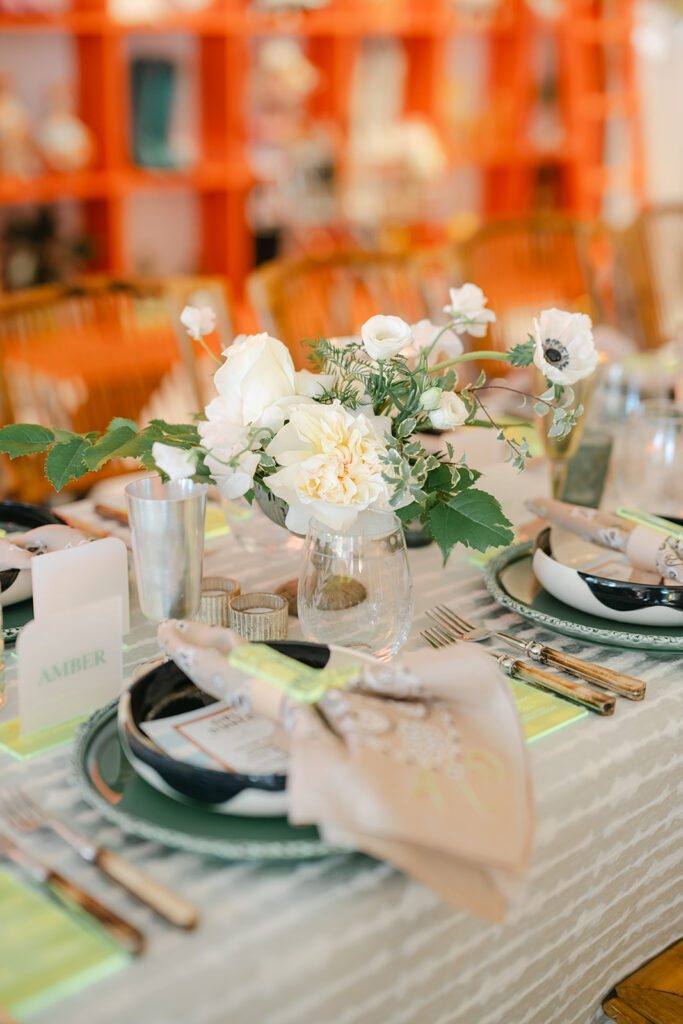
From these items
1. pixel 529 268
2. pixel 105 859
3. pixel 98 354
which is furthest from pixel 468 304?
pixel 529 268

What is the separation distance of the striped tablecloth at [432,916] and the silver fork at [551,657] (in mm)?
17

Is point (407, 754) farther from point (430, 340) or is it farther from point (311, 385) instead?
point (430, 340)

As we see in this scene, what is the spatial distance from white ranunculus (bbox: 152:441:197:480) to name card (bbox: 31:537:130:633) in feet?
0.49

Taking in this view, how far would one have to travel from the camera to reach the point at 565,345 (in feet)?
3.05

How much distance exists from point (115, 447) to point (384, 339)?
249mm

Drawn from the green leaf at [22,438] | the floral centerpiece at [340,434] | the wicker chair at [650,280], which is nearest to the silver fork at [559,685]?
the floral centerpiece at [340,434]

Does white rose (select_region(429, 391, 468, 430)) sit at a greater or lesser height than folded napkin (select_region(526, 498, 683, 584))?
greater

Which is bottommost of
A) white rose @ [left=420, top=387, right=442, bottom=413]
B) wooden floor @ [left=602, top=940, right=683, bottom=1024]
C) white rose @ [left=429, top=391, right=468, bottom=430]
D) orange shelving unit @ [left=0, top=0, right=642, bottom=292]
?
wooden floor @ [left=602, top=940, right=683, bottom=1024]

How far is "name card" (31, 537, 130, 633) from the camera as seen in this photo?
94 cm

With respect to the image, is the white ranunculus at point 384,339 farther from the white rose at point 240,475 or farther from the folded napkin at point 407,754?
the folded napkin at point 407,754

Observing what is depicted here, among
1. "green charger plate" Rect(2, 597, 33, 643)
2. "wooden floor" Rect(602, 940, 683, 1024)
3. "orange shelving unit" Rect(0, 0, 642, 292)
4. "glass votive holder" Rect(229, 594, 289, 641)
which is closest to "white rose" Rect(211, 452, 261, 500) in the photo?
"glass votive holder" Rect(229, 594, 289, 641)

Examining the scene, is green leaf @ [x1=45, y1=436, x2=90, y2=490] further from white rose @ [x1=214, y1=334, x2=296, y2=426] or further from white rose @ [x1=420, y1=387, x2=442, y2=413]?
white rose @ [x1=420, y1=387, x2=442, y2=413]

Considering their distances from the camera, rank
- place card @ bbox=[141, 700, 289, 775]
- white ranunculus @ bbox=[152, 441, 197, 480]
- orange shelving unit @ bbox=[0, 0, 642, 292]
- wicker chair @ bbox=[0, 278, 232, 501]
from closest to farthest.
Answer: place card @ bbox=[141, 700, 289, 775]
white ranunculus @ bbox=[152, 441, 197, 480]
wicker chair @ bbox=[0, 278, 232, 501]
orange shelving unit @ bbox=[0, 0, 642, 292]

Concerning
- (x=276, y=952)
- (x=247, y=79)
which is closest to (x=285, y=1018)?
(x=276, y=952)
